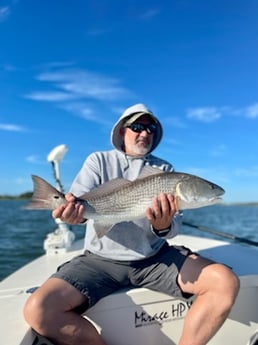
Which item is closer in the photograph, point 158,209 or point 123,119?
point 158,209

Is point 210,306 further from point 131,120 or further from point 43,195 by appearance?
point 131,120

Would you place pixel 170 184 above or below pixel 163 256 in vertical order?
above

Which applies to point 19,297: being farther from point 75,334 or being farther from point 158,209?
point 158,209

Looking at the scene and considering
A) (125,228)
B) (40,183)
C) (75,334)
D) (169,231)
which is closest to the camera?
(75,334)

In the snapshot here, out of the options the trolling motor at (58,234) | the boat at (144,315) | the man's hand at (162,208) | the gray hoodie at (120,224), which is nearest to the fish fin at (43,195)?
the gray hoodie at (120,224)

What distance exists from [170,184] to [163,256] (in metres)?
0.70

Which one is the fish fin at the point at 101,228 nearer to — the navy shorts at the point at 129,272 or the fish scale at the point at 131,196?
the fish scale at the point at 131,196

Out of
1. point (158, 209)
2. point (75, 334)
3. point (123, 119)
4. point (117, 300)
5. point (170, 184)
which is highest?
point (123, 119)

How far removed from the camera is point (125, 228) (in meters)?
2.95

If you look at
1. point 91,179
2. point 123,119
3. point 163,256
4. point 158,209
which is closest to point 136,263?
point 163,256

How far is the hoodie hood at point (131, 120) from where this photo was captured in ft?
10.5

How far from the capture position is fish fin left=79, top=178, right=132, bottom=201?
8.69 feet

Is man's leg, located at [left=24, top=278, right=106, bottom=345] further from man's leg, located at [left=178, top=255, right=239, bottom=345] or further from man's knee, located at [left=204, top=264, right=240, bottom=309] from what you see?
man's knee, located at [left=204, top=264, right=240, bottom=309]

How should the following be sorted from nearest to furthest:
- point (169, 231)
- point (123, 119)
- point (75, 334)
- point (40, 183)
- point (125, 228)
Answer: point (75, 334)
point (40, 183)
point (169, 231)
point (125, 228)
point (123, 119)
